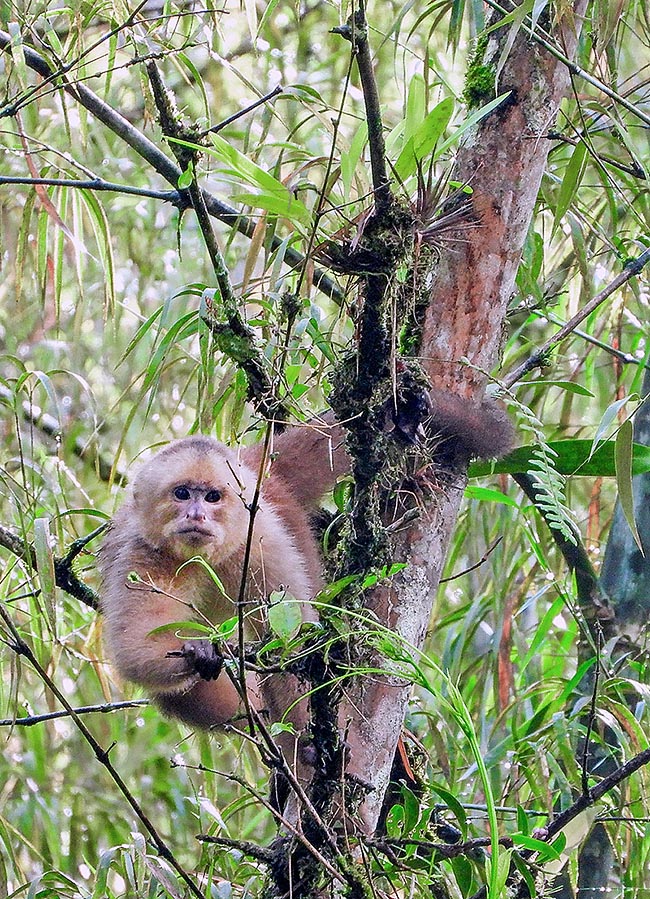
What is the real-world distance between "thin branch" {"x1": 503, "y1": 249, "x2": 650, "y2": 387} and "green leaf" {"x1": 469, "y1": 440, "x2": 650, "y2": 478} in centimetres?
15

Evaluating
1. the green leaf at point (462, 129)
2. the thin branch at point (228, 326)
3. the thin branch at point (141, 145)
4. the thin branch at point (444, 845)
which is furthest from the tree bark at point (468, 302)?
the thin branch at point (141, 145)

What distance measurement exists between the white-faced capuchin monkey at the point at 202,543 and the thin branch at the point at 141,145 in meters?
0.40

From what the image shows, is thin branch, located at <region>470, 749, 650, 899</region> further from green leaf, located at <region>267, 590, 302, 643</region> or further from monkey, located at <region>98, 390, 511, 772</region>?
monkey, located at <region>98, 390, 511, 772</region>

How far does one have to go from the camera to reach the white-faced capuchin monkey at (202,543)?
8.39 feet

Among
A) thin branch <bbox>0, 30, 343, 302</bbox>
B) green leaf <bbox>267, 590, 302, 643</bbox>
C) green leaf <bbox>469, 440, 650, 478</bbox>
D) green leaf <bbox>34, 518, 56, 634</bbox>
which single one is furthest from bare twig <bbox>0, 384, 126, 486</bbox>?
green leaf <bbox>267, 590, 302, 643</bbox>

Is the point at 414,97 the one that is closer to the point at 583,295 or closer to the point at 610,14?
the point at 610,14

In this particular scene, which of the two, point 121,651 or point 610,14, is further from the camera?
point 121,651

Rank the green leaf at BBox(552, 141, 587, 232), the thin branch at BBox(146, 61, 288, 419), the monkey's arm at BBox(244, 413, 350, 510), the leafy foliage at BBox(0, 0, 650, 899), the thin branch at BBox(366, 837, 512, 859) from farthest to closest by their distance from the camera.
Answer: the monkey's arm at BBox(244, 413, 350, 510) < the green leaf at BBox(552, 141, 587, 232) < the leafy foliage at BBox(0, 0, 650, 899) < the thin branch at BBox(366, 837, 512, 859) < the thin branch at BBox(146, 61, 288, 419)

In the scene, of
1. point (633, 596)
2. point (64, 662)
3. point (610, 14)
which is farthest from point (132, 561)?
point (610, 14)

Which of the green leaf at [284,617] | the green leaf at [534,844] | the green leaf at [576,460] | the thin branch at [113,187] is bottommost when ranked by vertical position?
the green leaf at [534,844]

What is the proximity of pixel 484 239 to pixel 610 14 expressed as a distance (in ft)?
2.06

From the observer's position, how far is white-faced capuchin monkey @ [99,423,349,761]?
8.39 feet

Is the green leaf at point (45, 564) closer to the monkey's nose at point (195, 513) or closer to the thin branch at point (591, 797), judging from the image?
the monkey's nose at point (195, 513)

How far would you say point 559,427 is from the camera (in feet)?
9.86
